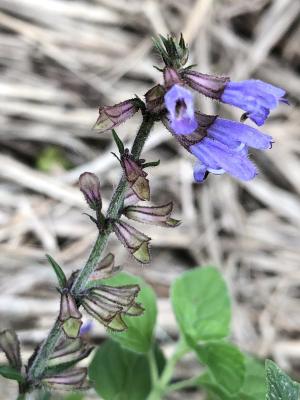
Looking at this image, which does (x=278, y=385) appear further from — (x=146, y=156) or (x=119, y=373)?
(x=146, y=156)

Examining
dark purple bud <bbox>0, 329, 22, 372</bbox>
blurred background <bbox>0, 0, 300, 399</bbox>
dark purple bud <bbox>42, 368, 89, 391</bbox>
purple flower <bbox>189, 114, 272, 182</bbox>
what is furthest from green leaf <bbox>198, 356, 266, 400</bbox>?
blurred background <bbox>0, 0, 300, 399</bbox>

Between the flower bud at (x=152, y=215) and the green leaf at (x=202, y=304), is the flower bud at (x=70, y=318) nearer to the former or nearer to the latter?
the flower bud at (x=152, y=215)

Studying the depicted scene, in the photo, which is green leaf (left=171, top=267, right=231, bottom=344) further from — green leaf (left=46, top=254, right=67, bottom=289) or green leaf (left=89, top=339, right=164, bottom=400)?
green leaf (left=46, top=254, right=67, bottom=289)

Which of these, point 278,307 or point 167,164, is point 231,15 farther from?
point 278,307

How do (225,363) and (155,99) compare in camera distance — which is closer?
(155,99)

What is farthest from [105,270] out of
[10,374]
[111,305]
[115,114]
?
[115,114]

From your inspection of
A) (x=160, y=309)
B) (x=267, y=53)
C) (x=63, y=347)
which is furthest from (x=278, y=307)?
(x=63, y=347)

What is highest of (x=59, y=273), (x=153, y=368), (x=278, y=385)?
(x=59, y=273)
